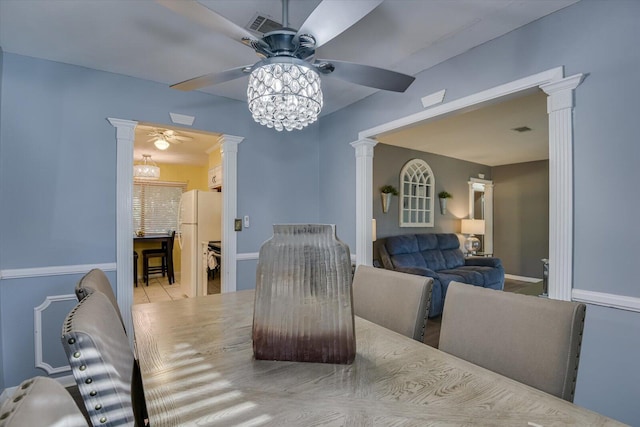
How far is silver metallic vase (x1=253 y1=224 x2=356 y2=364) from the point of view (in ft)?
3.25

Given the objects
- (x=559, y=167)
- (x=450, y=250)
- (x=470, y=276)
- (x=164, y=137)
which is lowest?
(x=470, y=276)

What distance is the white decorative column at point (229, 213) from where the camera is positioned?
298 cm

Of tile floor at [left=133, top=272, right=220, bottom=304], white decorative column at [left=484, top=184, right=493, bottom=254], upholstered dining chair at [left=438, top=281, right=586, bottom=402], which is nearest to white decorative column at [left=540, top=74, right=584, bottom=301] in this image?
upholstered dining chair at [left=438, top=281, right=586, bottom=402]

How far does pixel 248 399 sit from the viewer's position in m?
0.79

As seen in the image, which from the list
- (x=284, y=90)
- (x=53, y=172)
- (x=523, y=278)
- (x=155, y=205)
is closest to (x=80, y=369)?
(x=284, y=90)

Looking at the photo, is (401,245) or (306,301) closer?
→ (306,301)

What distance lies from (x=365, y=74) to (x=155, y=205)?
659 centimetres

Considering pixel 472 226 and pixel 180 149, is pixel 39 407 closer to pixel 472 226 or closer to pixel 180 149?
pixel 180 149

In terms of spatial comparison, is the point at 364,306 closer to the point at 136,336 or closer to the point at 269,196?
the point at 136,336

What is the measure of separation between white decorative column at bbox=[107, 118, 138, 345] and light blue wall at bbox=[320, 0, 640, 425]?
293 centimetres

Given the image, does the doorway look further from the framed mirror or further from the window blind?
the framed mirror

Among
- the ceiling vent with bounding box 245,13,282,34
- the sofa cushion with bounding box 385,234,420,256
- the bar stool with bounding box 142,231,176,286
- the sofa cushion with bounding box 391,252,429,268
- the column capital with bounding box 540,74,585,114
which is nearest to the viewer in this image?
the column capital with bounding box 540,74,585,114

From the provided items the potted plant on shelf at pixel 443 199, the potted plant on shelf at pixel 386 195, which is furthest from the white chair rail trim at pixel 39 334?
the potted plant on shelf at pixel 443 199

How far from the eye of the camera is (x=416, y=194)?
17.0ft
